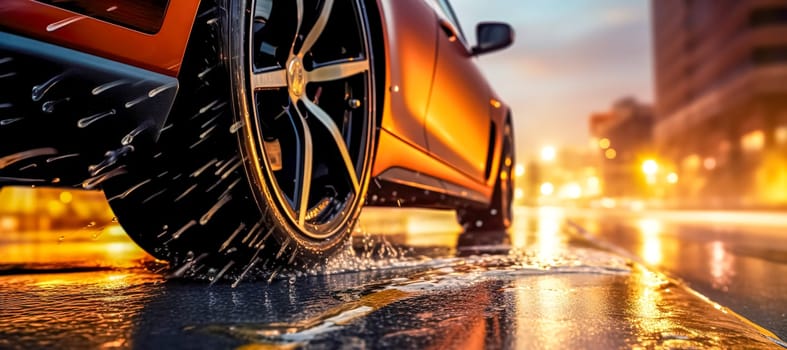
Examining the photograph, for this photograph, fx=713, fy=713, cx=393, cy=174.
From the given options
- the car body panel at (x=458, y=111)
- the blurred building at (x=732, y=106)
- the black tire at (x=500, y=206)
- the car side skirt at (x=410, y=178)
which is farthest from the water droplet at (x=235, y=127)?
the blurred building at (x=732, y=106)

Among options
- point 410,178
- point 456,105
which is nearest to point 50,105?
point 410,178

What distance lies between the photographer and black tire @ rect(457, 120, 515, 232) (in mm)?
6715

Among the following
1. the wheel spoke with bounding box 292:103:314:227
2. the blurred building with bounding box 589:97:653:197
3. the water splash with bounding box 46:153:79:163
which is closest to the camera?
the water splash with bounding box 46:153:79:163

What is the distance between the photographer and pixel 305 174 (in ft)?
9.46

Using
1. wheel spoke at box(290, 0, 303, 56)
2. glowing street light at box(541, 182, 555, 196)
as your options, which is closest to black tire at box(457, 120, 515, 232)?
wheel spoke at box(290, 0, 303, 56)

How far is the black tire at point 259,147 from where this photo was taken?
7.71ft

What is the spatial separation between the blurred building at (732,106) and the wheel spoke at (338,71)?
41.9 m

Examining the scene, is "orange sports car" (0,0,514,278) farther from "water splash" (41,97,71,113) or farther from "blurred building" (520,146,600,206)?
"blurred building" (520,146,600,206)

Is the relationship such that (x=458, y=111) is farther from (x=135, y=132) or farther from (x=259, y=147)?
(x=135, y=132)

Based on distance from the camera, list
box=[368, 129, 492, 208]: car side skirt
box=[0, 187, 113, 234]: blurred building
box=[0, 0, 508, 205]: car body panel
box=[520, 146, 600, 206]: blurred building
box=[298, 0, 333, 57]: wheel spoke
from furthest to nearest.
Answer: box=[520, 146, 600, 206]: blurred building
box=[0, 187, 113, 234]: blurred building
box=[368, 129, 492, 208]: car side skirt
box=[298, 0, 333, 57]: wheel spoke
box=[0, 0, 508, 205]: car body panel

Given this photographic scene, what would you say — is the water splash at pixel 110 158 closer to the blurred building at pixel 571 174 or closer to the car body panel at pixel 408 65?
the car body panel at pixel 408 65

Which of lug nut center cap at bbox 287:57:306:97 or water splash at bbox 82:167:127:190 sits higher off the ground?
lug nut center cap at bbox 287:57:306:97

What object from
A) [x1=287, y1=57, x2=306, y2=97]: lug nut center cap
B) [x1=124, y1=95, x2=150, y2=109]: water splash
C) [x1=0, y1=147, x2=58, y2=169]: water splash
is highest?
[x1=287, y1=57, x2=306, y2=97]: lug nut center cap

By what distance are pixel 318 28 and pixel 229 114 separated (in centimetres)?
83
